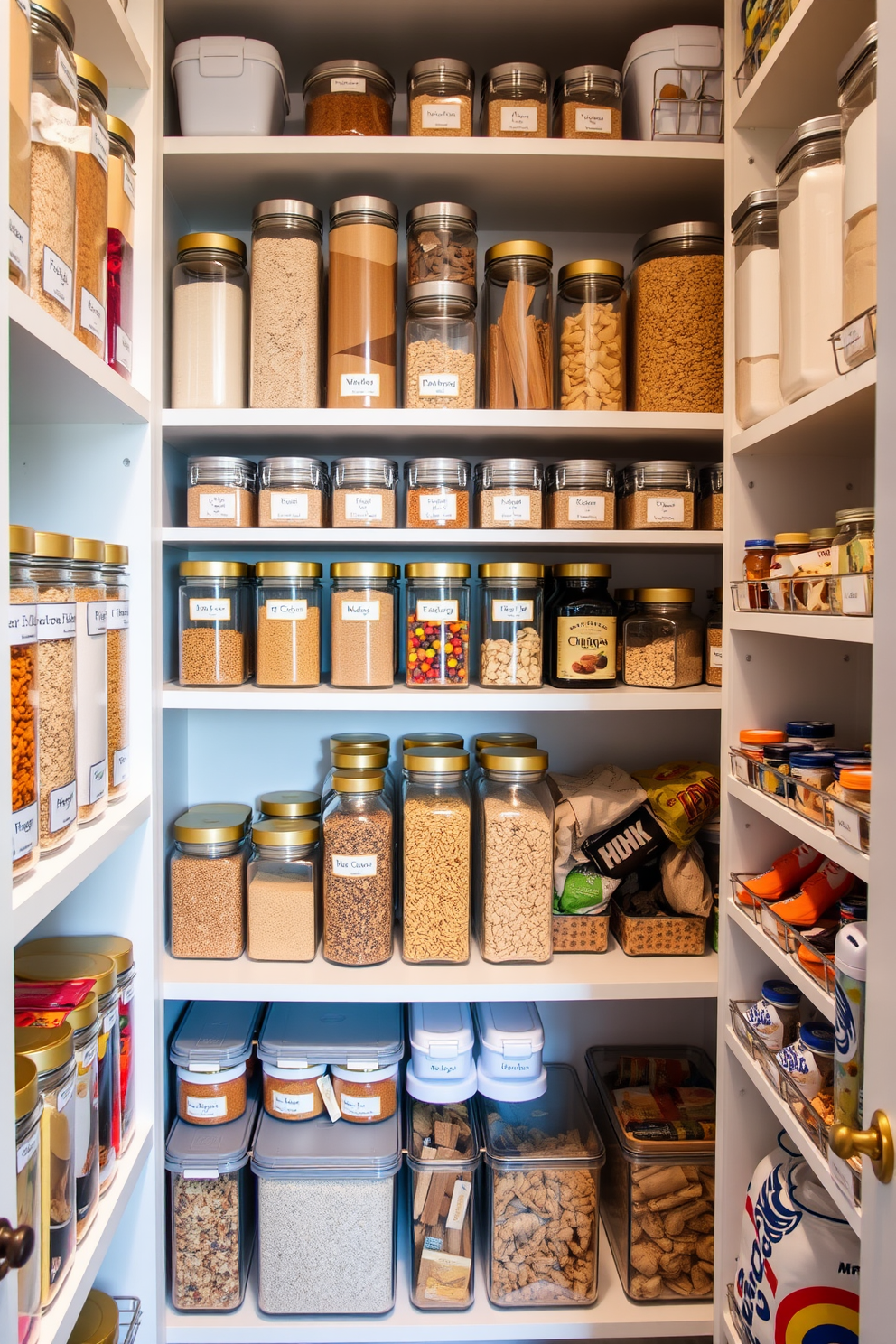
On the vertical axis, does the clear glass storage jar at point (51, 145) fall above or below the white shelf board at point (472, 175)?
below

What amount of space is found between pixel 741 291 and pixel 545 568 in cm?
52

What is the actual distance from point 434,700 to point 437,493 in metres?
0.32

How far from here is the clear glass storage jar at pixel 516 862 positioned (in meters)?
1.26

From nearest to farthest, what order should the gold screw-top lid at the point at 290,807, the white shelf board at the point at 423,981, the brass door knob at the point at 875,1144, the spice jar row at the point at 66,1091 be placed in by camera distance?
the brass door knob at the point at 875,1144 → the spice jar row at the point at 66,1091 → the white shelf board at the point at 423,981 → the gold screw-top lid at the point at 290,807

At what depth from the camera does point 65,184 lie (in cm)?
82

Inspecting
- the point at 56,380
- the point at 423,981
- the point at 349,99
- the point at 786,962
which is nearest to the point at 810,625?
the point at 786,962

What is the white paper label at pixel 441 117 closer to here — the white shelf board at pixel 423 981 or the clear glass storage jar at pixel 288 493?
the clear glass storage jar at pixel 288 493

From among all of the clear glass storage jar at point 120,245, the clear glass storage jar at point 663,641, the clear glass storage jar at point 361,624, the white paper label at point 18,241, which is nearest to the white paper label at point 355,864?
the clear glass storage jar at point 361,624

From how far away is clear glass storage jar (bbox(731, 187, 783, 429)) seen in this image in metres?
1.06

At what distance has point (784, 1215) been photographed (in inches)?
39.2

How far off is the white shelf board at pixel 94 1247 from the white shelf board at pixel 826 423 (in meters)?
1.15

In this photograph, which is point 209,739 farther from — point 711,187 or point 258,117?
point 711,187

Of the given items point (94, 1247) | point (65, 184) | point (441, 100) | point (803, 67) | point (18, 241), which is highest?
point (441, 100)

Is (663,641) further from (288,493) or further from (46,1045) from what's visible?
(46,1045)
